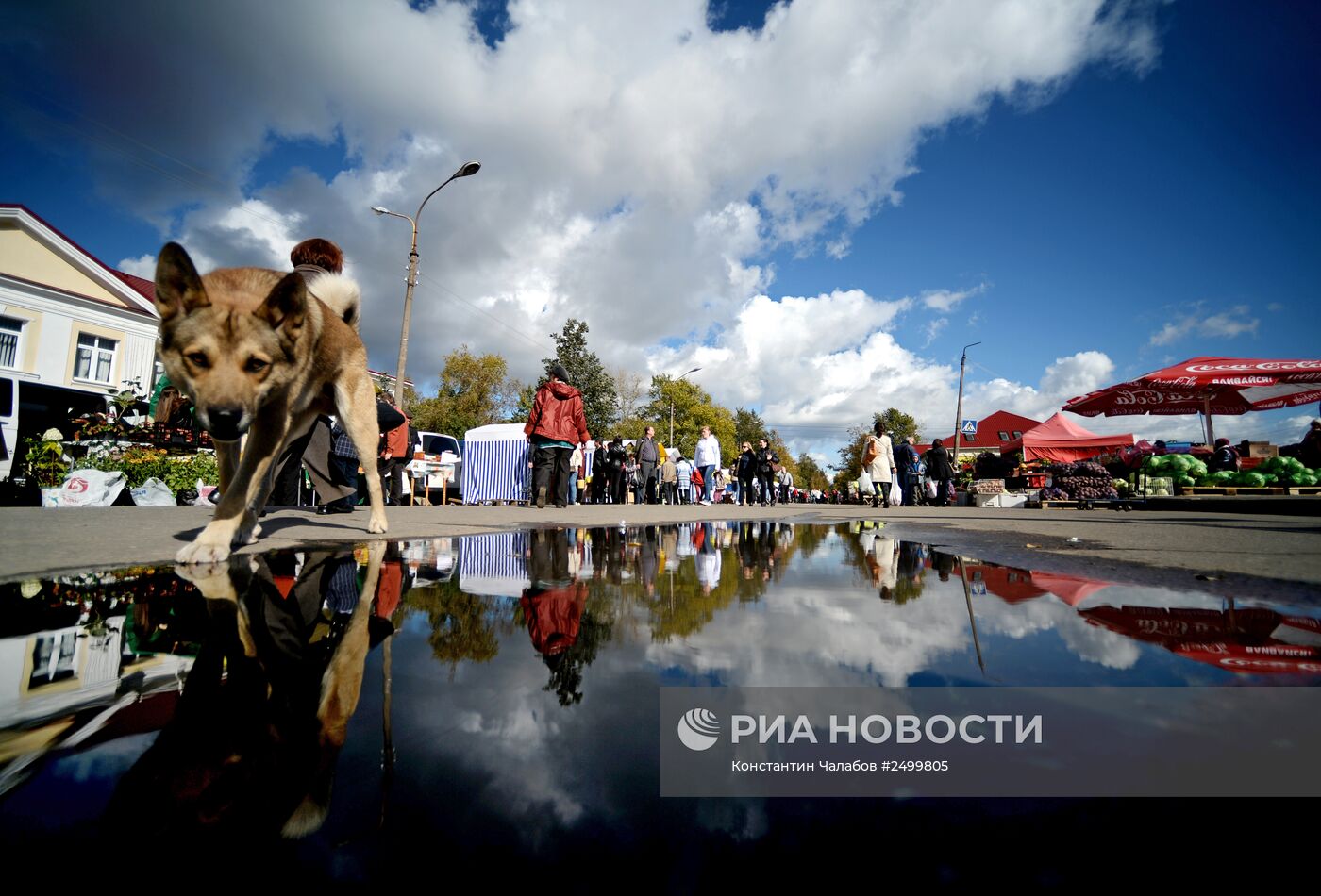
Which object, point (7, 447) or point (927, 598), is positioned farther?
point (7, 447)

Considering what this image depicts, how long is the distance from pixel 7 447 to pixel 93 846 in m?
10.9

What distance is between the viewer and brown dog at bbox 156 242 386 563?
2.57 metres

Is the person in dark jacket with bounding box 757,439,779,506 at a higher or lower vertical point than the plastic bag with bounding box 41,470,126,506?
higher

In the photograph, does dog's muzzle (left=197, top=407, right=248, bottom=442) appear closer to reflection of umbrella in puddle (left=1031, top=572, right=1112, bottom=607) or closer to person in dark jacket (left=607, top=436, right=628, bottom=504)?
reflection of umbrella in puddle (left=1031, top=572, right=1112, bottom=607)

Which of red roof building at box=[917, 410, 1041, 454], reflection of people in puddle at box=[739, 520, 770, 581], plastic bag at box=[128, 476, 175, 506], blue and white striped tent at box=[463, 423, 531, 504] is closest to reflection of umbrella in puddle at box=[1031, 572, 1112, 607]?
reflection of people in puddle at box=[739, 520, 770, 581]

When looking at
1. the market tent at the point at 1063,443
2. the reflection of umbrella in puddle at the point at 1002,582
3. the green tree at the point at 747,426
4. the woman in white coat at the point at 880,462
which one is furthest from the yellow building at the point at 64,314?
the green tree at the point at 747,426

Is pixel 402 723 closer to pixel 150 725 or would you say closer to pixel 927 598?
pixel 150 725

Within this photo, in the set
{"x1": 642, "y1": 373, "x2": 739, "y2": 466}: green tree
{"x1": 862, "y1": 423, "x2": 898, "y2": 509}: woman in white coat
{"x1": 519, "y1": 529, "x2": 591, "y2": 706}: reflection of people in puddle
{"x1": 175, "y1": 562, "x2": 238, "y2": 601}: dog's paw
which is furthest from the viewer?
{"x1": 642, "y1": 373, "x2": 739, "y2": 466}: green tree

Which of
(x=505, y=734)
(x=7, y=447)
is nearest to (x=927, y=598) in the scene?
(x=505, y=734)

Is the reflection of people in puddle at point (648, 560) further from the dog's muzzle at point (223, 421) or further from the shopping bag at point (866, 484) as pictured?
the shopping bag at point (866, 484)

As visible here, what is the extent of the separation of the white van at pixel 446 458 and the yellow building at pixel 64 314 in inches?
422

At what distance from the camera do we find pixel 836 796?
2.37 ft

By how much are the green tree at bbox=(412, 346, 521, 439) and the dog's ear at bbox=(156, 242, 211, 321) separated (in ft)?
143

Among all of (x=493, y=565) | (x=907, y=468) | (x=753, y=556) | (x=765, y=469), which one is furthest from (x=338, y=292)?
(x=907, y=468)
